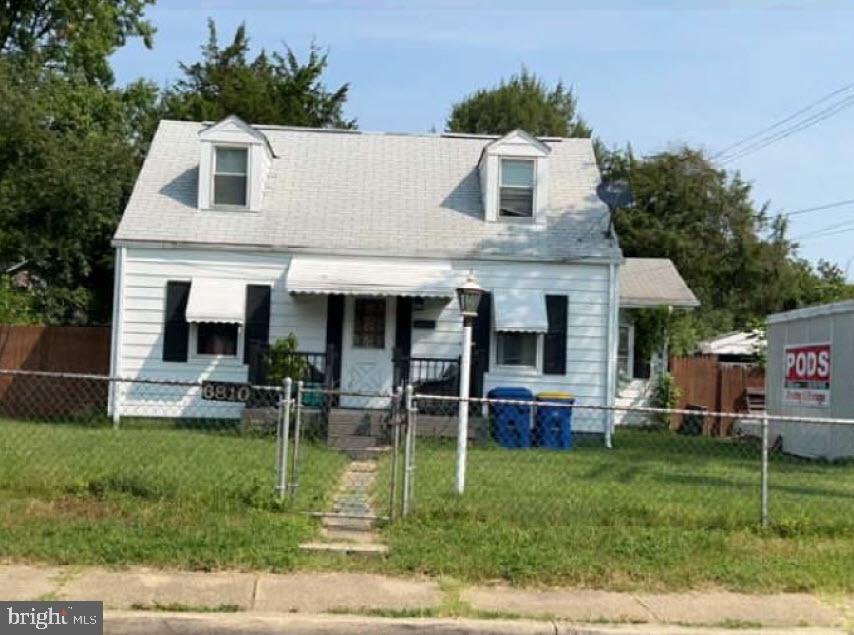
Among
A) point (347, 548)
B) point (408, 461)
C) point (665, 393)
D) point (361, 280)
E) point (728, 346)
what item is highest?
point (361, 280)

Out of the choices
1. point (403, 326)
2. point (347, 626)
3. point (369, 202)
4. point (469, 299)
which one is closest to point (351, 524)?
point (347, 626)

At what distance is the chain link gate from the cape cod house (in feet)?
4.11

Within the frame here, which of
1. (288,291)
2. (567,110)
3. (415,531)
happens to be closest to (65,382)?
(288,291)

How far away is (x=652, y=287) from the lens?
2375 cm

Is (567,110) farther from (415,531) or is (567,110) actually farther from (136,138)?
(415,531)

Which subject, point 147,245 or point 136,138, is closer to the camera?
point 147,245

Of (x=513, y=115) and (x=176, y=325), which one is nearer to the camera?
(x=176, y=325)

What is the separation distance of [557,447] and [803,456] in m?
3.94

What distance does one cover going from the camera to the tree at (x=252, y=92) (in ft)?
106

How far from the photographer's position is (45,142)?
25.1m

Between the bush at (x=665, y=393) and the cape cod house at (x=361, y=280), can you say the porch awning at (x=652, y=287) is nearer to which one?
the bush at (x=665, y=393)

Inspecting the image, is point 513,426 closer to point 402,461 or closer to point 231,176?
point 402,461

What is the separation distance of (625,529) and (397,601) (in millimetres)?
2750

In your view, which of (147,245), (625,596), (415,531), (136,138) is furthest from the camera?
(136,138)
